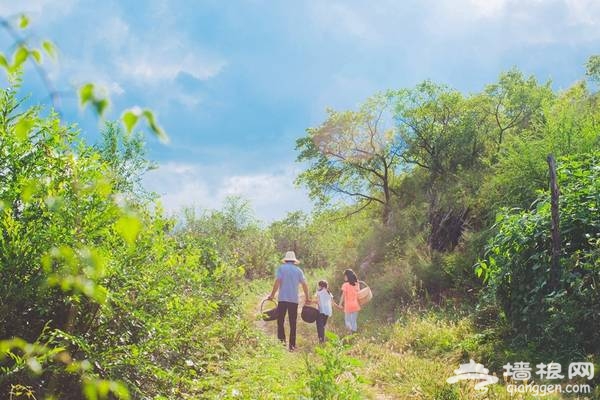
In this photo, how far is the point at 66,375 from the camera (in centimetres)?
530

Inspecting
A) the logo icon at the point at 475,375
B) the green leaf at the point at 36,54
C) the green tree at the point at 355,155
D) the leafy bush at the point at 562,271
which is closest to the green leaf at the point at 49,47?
the green leaf at the point at 36,54

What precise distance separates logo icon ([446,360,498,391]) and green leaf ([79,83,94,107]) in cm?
665

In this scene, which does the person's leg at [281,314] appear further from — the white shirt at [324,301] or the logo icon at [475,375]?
the logo icon at [475,375]

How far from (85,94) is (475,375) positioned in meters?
7.61

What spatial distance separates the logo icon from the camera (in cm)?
715

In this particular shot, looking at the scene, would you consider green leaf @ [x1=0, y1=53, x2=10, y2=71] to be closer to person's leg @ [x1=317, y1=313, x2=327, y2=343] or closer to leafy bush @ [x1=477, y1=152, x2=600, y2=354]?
leafy bush @ [x1=477, y1=152, x2=600, y2=354]

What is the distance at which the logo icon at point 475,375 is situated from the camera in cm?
715

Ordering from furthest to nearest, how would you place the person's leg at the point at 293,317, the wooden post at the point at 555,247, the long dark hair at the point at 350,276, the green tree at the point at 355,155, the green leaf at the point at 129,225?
the green tree at the point at 355,155, the long dark hair at the point at 350,276, the person's leg at the point at 293,317, the wooden post at the point at 555,247, the green leaf at the point at 129,225

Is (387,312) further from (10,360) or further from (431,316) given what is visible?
(10,360)

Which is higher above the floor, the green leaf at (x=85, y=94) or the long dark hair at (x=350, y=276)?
the long dark hair at (x=350, y=276)

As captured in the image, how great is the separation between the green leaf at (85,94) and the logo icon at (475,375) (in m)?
6.65

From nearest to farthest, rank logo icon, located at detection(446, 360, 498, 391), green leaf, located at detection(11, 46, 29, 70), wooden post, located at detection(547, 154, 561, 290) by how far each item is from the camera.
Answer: green leaf, located at detection(11, 46, 29, 70)
logo icon, located at detection(446, 360, 498, 391)
wooden post, located at detection(547, 154, 561, 290)

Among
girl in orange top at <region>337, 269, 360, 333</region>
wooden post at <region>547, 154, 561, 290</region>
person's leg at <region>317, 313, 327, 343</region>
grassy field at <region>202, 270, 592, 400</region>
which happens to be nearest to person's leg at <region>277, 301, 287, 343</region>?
grassy field at <region>202, 270, 592, 400</region>

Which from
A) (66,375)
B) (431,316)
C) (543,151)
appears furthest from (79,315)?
(543,151)
